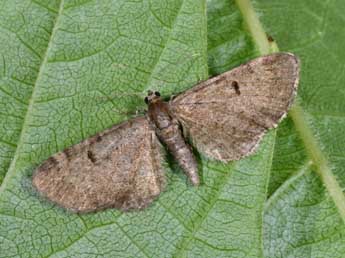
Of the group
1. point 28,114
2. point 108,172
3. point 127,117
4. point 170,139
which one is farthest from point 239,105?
point 28,114

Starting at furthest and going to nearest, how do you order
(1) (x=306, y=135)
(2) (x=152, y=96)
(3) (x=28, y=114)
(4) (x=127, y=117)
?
(1) (x=306, y=135) → (4) (x=127, y=117) → (2) (x=152, y=96) → (3) (x=28, y=114)

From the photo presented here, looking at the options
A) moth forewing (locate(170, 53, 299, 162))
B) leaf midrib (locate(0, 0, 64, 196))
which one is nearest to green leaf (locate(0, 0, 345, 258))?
leaf midrib (locate(0, 0, 64, 196))

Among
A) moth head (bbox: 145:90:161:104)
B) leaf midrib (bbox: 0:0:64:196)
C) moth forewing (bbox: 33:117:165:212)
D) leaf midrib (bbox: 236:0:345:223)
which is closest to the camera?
leaf midrib (bbox: 0:0:64:196)

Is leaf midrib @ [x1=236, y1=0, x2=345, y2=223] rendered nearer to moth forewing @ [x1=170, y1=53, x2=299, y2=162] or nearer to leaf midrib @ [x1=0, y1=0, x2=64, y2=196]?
moth forewing @ [x1=170, y1=53, x2=299, y2=162]

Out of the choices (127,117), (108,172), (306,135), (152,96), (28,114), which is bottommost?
(306,135)

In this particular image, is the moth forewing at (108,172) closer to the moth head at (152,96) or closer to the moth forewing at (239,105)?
the moth head at (152,96)

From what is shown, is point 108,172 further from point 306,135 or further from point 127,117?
point 306,135
